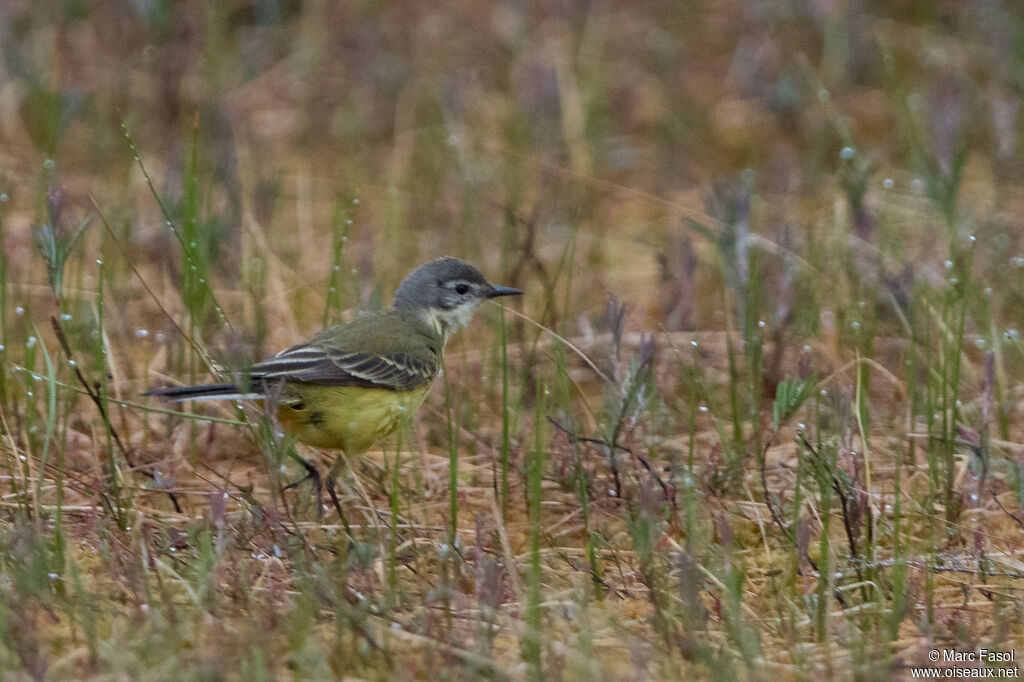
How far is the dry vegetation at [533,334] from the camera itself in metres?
3.32

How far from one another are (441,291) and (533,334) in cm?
58

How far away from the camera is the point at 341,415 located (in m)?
4.38

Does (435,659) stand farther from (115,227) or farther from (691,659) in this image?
(115,227)

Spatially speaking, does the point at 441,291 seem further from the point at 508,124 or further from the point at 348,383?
the point at 508,124

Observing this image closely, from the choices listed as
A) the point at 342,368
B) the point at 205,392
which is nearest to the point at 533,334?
the point at 342,368

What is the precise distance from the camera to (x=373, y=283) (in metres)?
6.20

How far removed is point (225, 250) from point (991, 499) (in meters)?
3.67

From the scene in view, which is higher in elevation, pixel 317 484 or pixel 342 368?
pixel 342 368

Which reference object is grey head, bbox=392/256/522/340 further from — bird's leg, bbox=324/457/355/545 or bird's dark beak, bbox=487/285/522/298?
bird's leg, bbox=324/457/355/545

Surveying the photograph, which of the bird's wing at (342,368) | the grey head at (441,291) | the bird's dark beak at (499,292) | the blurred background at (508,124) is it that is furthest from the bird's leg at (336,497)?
the blurred background at (508,124)

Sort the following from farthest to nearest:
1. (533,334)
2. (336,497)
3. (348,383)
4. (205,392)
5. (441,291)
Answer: (533,334) < (441,291) < (348,383) < (336,497) < (205,392)

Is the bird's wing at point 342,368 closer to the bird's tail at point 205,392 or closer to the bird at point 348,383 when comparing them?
the bird at point 348,383

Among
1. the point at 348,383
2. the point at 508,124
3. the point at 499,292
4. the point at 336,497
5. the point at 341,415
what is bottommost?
the point at 336,497

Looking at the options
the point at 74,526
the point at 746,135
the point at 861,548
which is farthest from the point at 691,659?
the point at 746,135
